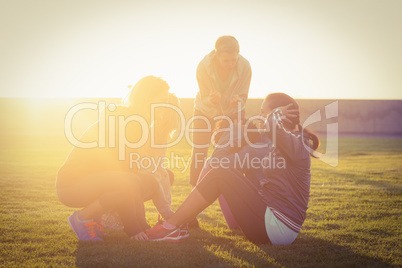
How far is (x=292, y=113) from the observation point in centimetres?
332

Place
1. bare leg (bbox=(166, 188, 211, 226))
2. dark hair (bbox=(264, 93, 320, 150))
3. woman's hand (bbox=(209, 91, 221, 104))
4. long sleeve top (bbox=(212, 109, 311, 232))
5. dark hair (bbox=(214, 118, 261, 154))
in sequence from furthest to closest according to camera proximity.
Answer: woman's hand (bbox=(209, 91, 221, 104)), dark hair (bbox=(214, 118, 261, 154)), bare leg (bbox=(166, 188, 211, 226)), dark hair (bbox=(264, 93, 320, 150)), long sleeve top (bbox=(212, 109, 311, 232))

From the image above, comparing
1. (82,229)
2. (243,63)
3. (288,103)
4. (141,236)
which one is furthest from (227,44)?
(82,229)

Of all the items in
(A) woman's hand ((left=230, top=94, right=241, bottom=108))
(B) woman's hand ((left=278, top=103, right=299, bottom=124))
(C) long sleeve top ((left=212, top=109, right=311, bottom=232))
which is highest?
(A) woman's hand ((left=230, top=94, right=241, bottom=108))

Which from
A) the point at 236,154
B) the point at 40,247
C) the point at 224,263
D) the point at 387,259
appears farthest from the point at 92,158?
the point at 387,259

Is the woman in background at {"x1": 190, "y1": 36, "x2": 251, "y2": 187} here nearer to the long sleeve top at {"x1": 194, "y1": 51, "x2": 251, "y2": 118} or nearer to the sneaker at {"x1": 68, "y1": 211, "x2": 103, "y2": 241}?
the long sleeve top at {"x1": 194, "y1": 51, "x2": 251, "y2": 118}

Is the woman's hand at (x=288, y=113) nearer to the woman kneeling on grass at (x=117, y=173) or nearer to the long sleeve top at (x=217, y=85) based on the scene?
the woman kneeling on grass at (x=117, y=173)

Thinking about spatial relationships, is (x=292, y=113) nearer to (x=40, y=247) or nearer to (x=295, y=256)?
(x=295, y=256)

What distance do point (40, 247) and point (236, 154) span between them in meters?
2.14

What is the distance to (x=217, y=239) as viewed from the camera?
13.3 ft

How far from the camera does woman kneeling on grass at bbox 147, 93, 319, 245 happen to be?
3227 mm

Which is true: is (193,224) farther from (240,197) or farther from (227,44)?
(227,44)

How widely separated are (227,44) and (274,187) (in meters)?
1.92

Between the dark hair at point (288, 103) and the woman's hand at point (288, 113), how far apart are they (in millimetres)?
21

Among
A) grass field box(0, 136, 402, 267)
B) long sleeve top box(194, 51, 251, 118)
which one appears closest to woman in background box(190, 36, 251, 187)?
long sleeve top box(194, 51, 251, 118)
